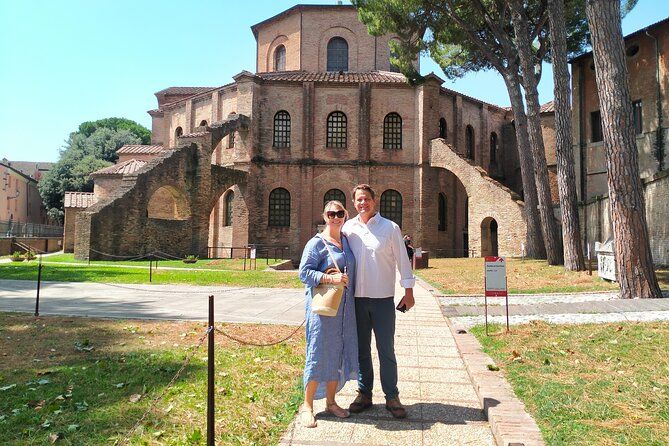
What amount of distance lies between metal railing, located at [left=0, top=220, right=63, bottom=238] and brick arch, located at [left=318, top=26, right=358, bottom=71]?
25.4m

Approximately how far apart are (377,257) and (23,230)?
43.8m

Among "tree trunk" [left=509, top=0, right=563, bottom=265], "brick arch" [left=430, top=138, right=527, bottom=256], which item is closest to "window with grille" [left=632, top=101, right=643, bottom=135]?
"brick arch" [left=430, top=138, right=527, bottom=256]

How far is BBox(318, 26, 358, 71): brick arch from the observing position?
31859 millimetres

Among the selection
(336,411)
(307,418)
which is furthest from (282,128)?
(307,418)

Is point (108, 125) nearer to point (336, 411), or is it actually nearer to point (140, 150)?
point (140, 150)

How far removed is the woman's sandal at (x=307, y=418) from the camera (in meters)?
3.56

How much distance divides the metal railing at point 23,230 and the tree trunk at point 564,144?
35843 mm

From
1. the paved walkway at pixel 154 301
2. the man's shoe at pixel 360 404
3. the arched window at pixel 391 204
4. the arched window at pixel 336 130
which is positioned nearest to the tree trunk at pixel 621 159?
the paved walkway at pixel 154 301

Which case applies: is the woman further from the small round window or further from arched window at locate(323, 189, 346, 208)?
the small round window

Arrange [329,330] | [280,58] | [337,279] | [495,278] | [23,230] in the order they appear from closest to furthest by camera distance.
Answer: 1. [337,279]
2. [329,330]
3. [495,278]
4. [280,58]
5. [23,230]

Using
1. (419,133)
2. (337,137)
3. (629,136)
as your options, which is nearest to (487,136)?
(419,133)

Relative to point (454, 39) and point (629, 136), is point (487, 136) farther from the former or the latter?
point (629, 136)

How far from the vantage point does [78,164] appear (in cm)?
5281

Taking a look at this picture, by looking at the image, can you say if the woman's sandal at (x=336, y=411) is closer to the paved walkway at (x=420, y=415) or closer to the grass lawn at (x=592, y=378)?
the paved walkway at (x=420, y=415)
